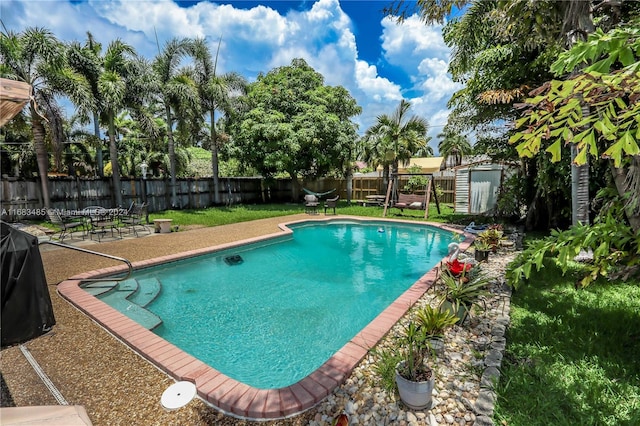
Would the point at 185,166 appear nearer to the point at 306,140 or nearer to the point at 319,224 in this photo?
the point at 306,140

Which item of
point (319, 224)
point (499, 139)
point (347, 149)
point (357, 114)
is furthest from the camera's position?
point (357, 114)

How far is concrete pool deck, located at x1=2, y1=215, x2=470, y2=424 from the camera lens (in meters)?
2.18

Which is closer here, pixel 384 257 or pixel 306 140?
pixel 384 257

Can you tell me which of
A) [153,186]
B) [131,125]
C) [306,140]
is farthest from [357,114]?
[131,125]

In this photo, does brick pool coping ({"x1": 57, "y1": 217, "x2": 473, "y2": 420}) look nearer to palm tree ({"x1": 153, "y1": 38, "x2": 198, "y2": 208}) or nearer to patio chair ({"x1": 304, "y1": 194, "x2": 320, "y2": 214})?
patio chair ({"x1": 304, "y1": 194, "x2": 320, "y2": 214})

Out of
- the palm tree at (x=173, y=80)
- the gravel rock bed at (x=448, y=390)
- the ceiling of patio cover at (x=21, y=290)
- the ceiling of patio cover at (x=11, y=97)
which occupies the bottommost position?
the gravel rock bed at (x=448, y=390)

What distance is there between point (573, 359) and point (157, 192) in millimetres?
16008

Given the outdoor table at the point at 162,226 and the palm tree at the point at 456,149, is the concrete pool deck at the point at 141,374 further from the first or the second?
the palm tree at the point at 456,149

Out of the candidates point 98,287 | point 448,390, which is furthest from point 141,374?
point 98,287

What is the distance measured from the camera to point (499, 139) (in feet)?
30.8

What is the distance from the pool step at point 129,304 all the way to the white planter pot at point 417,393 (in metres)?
3.30

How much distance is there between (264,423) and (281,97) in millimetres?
17858

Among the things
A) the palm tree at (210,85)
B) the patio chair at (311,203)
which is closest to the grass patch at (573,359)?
the patio chair at (311,203)

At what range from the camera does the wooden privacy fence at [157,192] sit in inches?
409
